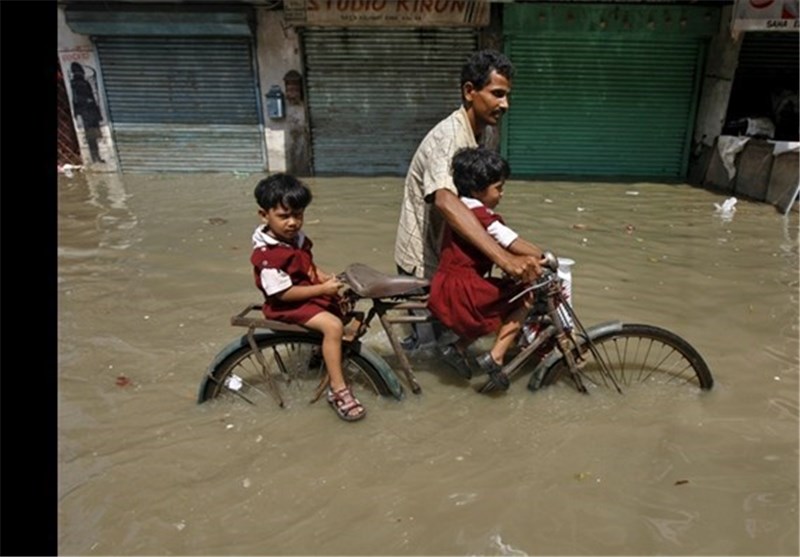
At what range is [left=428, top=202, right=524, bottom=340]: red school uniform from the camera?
301 centimetres

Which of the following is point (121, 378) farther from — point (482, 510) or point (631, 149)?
point (631, 149)

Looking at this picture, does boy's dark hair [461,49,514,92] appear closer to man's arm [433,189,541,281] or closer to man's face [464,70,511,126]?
man's face [464,70,511,126]

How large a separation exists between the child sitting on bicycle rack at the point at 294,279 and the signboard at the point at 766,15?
26.9 feet

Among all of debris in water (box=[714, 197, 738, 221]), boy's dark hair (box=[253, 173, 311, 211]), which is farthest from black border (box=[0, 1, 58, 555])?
debris in water (box=[714, 197, 738, 221])

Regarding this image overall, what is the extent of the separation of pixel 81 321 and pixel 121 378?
3.63 ft

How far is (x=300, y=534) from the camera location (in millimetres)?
2412

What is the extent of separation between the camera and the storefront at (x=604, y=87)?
930 centimetres

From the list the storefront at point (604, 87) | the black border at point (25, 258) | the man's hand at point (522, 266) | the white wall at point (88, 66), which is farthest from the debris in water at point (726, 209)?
the white wall at point (88, 66)

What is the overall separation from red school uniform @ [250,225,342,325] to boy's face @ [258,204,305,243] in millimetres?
55

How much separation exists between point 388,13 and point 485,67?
23.6 feet

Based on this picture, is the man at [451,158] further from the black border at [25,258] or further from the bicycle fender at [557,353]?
the black border at [25,258]

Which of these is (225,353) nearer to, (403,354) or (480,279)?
(403,354)

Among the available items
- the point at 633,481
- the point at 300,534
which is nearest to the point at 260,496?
the point at 300,534

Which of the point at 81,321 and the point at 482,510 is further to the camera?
the point at 81,321
